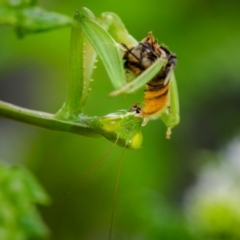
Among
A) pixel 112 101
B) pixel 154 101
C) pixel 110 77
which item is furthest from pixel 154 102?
pixel 112 101

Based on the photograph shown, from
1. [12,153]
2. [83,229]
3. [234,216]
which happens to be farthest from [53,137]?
[234,216]

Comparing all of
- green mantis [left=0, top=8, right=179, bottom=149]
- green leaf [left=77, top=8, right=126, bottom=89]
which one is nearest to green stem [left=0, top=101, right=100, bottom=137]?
green mantis [left=0, top=8, right=179, bottom=149]

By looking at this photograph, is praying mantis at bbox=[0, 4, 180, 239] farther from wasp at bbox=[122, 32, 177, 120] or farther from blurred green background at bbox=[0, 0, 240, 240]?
blurred green background at bbox=[0, 0, 240, 240]

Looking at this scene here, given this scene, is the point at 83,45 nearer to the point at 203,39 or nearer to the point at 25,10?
the point at 25,10

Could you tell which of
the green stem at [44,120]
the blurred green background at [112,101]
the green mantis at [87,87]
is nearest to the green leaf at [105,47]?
the green mantis at [87,87]

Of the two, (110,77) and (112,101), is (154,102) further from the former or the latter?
(112,101)

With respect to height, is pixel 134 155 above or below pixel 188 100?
below
